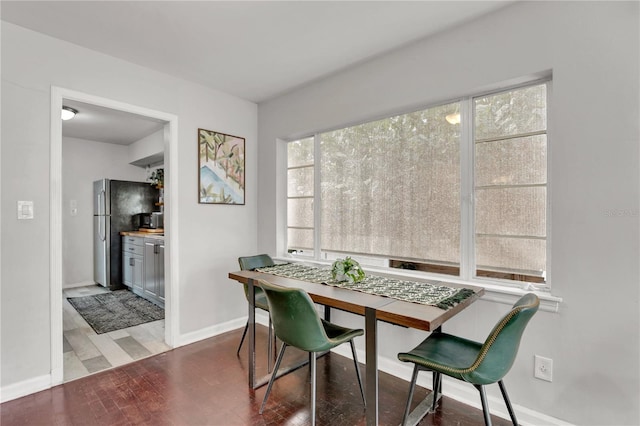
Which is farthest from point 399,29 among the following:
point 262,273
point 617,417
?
point 617,417

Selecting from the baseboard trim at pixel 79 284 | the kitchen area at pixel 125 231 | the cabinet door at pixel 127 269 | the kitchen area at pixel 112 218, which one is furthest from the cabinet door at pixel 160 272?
the baseboard trim at pixel 79 284

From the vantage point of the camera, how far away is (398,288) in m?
2.04

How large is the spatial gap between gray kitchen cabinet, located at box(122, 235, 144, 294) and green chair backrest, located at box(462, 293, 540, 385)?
4.44m

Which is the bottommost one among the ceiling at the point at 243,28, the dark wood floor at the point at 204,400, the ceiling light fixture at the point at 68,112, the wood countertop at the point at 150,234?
the dark wood floor at the point at 204,400

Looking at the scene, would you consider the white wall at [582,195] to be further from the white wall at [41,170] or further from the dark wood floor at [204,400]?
the white wall at [41,170]

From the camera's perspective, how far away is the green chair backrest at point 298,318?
168 cm

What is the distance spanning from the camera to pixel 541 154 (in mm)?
A: 1948

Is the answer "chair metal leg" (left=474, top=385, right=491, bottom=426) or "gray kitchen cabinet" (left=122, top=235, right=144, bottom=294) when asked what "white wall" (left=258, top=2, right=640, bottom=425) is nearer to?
"chair metal leg" (left=474, top=385, right=491, bottom=426)

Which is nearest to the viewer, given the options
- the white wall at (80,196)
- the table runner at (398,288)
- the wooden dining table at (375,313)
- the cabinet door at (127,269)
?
the wooden dining table at (375,313)

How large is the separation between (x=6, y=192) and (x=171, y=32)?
5.13 feet

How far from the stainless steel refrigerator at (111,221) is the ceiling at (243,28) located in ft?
10.1

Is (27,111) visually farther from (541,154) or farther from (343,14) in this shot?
(541,154)

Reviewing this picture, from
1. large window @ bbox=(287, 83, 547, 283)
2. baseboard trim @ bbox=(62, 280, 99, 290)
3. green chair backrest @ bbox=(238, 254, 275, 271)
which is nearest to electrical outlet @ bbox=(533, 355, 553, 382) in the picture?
large window @ bbox=(287, 83, 547, 283)

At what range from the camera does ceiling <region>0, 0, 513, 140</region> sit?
6.53 feet
